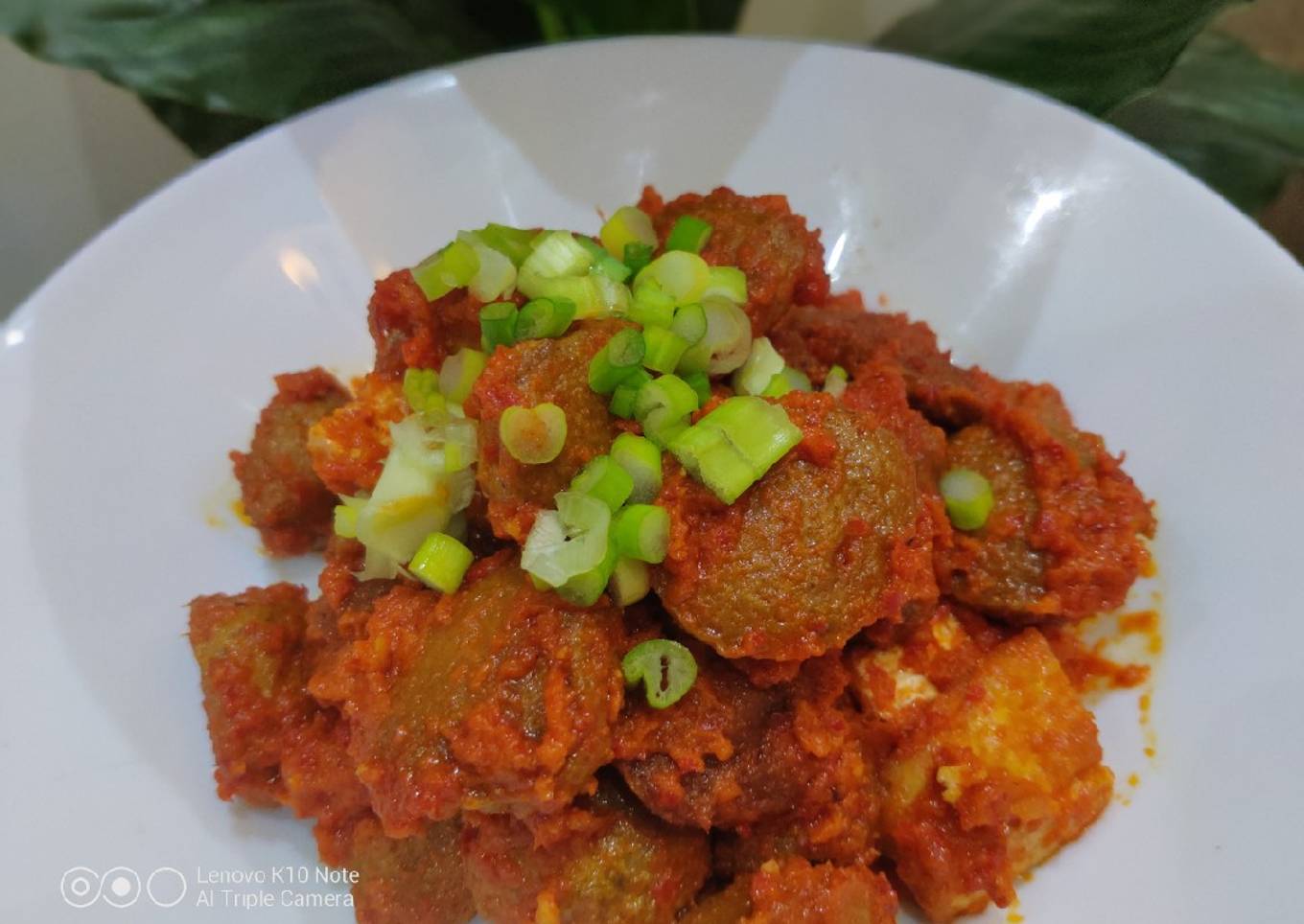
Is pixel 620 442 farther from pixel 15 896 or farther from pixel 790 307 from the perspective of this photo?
pixel 15 896

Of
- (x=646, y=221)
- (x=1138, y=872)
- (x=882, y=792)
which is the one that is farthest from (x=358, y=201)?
(x=1138, y=872)

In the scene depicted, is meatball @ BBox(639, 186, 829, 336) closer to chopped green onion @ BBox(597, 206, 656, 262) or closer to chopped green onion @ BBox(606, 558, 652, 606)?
chopped green onion @ BBox(597, 206, 656, 262)

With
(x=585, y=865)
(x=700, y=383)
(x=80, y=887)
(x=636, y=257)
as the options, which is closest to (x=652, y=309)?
(x=700, y=383)

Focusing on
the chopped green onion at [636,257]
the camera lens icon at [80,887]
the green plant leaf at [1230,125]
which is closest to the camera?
the camera lens icon at [80,887]

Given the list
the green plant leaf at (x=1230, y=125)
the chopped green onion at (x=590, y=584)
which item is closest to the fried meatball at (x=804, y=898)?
the chopped green onion at (x=590, y=584)

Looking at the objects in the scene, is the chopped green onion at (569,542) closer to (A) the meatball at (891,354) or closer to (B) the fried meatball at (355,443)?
(B) the fried meatball at (355,443)

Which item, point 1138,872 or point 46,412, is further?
point 46,412
